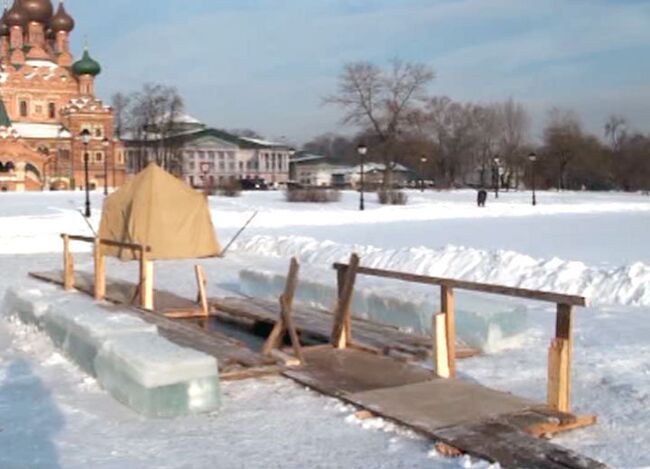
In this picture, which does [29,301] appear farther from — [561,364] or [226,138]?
[226,138]

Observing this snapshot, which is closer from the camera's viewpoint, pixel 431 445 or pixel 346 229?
pixel 431 445

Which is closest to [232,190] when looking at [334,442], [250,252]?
[250,252]

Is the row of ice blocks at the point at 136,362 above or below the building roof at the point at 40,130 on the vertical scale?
below

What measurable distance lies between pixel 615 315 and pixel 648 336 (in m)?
1.51

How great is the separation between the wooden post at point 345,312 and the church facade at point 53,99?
71726 mm

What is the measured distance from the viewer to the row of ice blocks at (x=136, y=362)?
6.82 meters

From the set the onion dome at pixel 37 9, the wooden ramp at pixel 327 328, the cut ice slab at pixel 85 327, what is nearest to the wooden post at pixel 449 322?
the wooden ramp at pixel 327 328

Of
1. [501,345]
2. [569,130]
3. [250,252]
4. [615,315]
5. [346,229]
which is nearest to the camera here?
[501,345]

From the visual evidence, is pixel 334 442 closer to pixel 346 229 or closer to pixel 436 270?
pixel 436 270

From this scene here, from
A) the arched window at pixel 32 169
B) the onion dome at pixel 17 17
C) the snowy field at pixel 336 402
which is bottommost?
the snowy field at pixel 336 402

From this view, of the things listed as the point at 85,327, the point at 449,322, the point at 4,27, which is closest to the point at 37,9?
the point at 4,27

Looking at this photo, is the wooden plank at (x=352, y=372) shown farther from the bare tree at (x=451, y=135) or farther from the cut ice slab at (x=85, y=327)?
the bare tree at (x=451, y=135)

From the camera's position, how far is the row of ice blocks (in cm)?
682

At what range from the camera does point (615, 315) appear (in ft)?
37.1
